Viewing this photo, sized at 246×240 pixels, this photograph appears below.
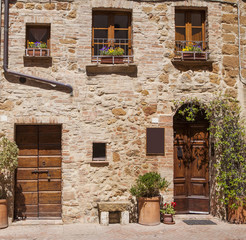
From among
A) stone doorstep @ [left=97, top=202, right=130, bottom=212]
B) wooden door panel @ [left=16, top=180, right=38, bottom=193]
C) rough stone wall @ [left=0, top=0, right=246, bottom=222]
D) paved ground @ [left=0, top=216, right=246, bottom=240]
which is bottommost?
paved ground @ [left=0, top=216, right=246, bottom=240]

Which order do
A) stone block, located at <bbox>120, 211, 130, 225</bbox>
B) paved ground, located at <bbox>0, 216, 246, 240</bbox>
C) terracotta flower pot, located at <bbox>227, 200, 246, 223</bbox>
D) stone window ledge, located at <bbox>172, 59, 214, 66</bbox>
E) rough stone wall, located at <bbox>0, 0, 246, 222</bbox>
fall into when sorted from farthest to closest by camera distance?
stone window ledge, located at <bbox>172, 59, 214, 66</bbox>
rough stone wall, located at <bbox>0, 0, 246, 222</bbox>
terracotta flower pot, located at <bbox>227, 200, 246, 223</bbox>
stone block, located at <bbox>120, 211, 130, 225</bbox>
paved ground, located at <bbox>0, 216, 246, 240</bbox>

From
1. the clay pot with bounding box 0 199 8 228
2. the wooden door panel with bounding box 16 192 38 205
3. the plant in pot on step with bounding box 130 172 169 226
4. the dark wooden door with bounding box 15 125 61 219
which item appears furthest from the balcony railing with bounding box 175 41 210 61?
the clay pot with bounding box 0 199 8 228

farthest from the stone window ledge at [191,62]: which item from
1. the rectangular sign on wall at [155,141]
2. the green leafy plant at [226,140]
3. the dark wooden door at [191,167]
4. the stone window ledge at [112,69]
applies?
the rectangular sign on wall at [155,141]

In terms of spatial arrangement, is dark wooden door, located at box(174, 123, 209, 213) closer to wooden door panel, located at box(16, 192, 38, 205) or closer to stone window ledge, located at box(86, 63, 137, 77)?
stone window ledge, located at box(86, 63, 137, 77)

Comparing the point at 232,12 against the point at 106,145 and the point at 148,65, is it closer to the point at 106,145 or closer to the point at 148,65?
the point at 148,65

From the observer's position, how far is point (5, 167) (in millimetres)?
7484

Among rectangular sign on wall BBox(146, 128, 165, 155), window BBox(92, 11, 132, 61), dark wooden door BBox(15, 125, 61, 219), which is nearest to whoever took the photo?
dark wooden door BBox(15, 125, 61, 219)

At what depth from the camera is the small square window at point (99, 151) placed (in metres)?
8.01

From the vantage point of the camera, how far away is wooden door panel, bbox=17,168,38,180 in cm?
801

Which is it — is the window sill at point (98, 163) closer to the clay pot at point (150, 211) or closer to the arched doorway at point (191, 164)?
the clay pot at point (150, 211)

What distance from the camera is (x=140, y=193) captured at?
765 cm

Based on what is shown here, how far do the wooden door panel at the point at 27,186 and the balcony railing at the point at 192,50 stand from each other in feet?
14.7

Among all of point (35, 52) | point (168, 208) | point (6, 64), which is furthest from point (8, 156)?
point (168, 208)

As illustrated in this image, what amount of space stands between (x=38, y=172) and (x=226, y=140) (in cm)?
445
